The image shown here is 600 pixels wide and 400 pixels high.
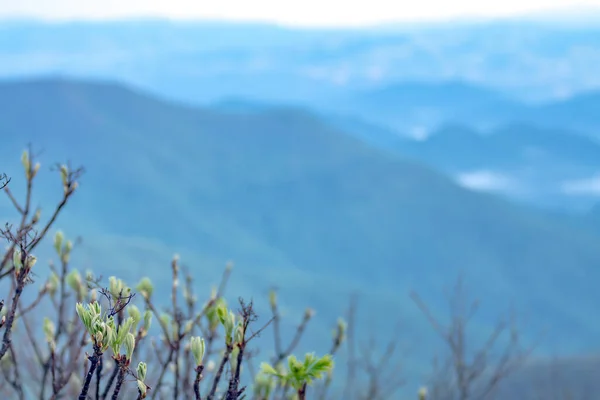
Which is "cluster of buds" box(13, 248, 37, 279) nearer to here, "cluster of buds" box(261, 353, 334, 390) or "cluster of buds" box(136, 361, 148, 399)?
"cluster of buds" box(136, 361, 148, 399)

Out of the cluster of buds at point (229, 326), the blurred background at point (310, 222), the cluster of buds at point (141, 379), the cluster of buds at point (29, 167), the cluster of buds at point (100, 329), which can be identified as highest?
the blurred background at point (310, 222)

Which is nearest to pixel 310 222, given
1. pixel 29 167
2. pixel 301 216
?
pixel 301 216

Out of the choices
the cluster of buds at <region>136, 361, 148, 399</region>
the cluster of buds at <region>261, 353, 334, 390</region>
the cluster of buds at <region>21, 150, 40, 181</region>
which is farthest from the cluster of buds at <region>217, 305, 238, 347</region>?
the cluster of buds at <region>21, 150, 40, 181</region>

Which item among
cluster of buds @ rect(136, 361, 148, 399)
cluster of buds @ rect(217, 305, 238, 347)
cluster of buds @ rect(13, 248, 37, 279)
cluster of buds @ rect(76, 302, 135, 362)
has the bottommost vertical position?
cluster of buds @ rect(136, 361, 148, 399)

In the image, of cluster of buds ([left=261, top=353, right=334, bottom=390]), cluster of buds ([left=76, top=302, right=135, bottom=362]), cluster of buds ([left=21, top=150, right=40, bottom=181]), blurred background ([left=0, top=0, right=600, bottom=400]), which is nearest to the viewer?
cluster of buds ([left=76, top=302, right=135, bottom=362])

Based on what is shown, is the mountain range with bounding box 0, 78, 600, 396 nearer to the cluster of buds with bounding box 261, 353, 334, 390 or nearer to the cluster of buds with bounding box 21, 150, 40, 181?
the cluster of buds with bounding box 21, 150, 40, 181

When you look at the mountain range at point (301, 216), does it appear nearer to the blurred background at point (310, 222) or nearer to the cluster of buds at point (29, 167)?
the blurred background at point (310, 222)

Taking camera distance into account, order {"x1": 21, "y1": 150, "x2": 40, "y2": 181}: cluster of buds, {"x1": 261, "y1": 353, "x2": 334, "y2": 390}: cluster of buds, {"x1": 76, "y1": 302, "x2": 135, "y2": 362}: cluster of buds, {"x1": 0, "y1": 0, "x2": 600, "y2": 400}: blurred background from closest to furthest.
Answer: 1. {"x1": 76, "y1": 302, "x2": 135, "y2": 362}: cluster of buds
2. {"x1": 261, "y1": 353, "x2": 334, "y2": 390}: cluster of buds
3. {"x1": 21, "y1": 150, "x2": 40, "y2": 181}: cluster of buds
4. {"x1": 0, "y1": 0, "x2": 600, "y2": 400}: blurred background

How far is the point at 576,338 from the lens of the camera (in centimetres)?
3541

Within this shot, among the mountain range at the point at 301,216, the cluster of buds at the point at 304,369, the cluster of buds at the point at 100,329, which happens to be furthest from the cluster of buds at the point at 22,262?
the mountain range at the point at 301,216

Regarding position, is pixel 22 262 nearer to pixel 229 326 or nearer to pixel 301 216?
pixel 229 326

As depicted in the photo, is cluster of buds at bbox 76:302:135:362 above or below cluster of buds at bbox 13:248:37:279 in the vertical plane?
below

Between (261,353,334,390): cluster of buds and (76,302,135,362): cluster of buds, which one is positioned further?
(261,353,334,390): cluster of buds

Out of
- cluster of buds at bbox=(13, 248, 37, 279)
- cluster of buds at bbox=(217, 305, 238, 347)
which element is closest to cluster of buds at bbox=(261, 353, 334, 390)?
cluster of buds at bbox=(217, 305, 238, 347)
